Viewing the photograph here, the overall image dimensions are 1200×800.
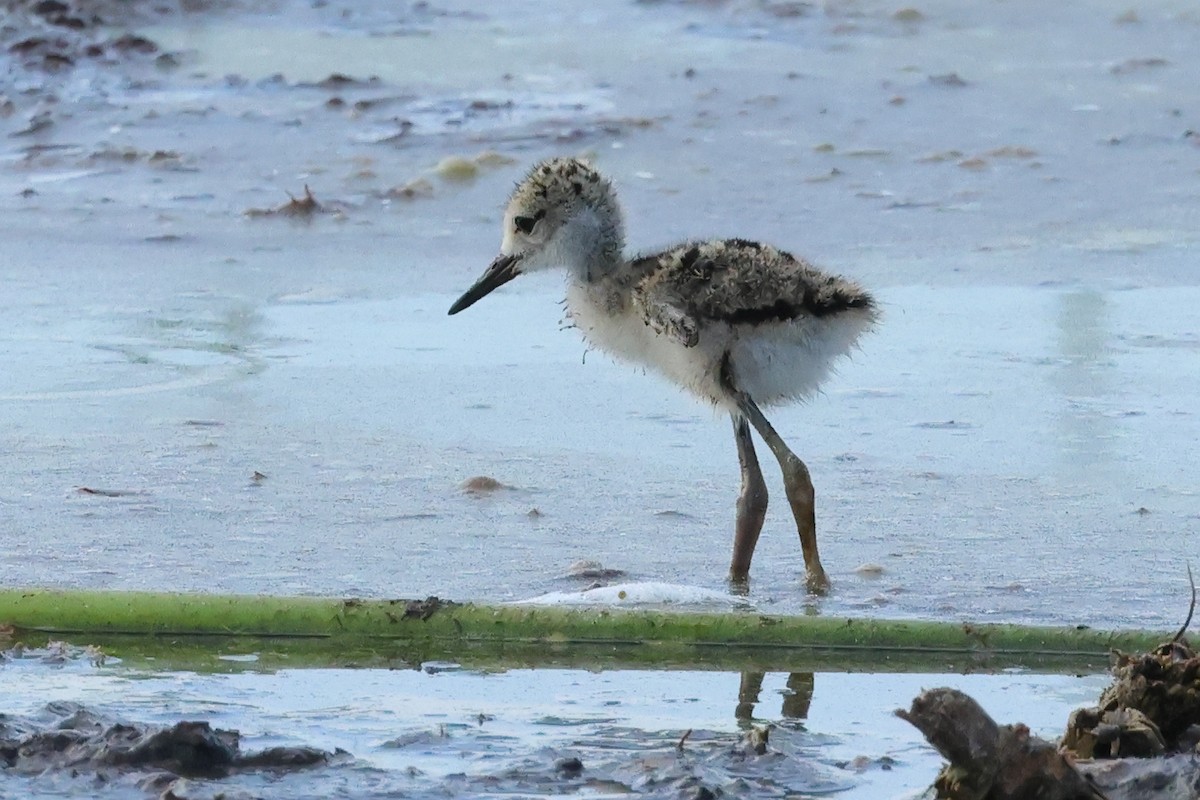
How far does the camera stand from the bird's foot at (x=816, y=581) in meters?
4.16

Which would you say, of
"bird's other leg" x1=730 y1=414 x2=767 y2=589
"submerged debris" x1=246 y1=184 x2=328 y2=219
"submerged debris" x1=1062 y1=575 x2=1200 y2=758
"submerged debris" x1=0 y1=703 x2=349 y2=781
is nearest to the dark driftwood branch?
"submerged debris" x1=1062 y1=575 x2=1200 y2=758

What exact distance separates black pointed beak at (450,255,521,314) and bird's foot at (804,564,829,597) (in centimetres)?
118

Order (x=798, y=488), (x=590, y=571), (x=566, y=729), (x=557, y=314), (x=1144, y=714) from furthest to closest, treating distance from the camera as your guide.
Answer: (x=557, y=314) < (x=798, y=488) < (x=590, y=571) < (x=566, y=729) < (x=1144, y=714)

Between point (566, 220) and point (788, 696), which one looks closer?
point (788, 696)

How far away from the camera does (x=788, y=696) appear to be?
3.38 m

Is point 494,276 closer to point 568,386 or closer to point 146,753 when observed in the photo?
point 568,386

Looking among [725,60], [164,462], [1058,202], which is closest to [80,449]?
[164,462]

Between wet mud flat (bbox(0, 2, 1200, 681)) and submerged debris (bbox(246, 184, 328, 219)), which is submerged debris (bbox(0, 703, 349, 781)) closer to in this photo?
wet mud flat (bbox(0, 2, 1200, 681))

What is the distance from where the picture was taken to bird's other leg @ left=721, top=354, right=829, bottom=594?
4249 mm

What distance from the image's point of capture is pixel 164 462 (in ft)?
16.6

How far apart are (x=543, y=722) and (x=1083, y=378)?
9.76 ft

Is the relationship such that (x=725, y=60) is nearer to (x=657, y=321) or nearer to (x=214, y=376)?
(x=214, y=376)

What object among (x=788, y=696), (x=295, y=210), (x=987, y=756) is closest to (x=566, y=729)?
(x=788, y=696)

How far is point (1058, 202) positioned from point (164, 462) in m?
4.30
